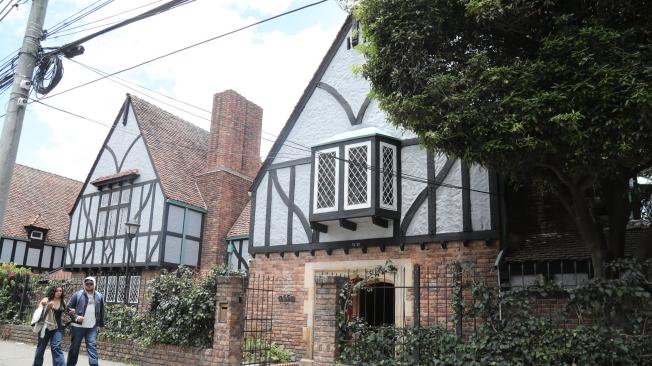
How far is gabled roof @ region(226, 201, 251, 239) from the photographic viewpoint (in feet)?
62.3

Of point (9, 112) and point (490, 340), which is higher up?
point (9, 112)

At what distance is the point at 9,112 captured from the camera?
8859 mm

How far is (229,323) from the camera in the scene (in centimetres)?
929

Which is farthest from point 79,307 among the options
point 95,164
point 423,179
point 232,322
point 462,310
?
point 95,164

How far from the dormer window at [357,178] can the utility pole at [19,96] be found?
5.94 m

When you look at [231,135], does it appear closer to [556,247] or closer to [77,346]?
[77,346]

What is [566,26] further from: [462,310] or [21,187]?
[21,187]

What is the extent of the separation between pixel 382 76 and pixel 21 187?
76.2 feet

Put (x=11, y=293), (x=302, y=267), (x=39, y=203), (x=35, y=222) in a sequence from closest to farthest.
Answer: (x=302, y=267) < (x=11, y=293) < (x=35, y=222) < (x=39, y=203)

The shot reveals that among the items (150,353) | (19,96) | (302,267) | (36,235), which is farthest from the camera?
(36,235)

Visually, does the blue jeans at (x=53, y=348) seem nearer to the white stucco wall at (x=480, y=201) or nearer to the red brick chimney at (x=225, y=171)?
the white stucco wall at (x=480, y=201)

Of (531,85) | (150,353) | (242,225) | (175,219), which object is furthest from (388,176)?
(175,219)

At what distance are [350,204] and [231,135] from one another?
33.2ft

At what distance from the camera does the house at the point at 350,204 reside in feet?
35.7
